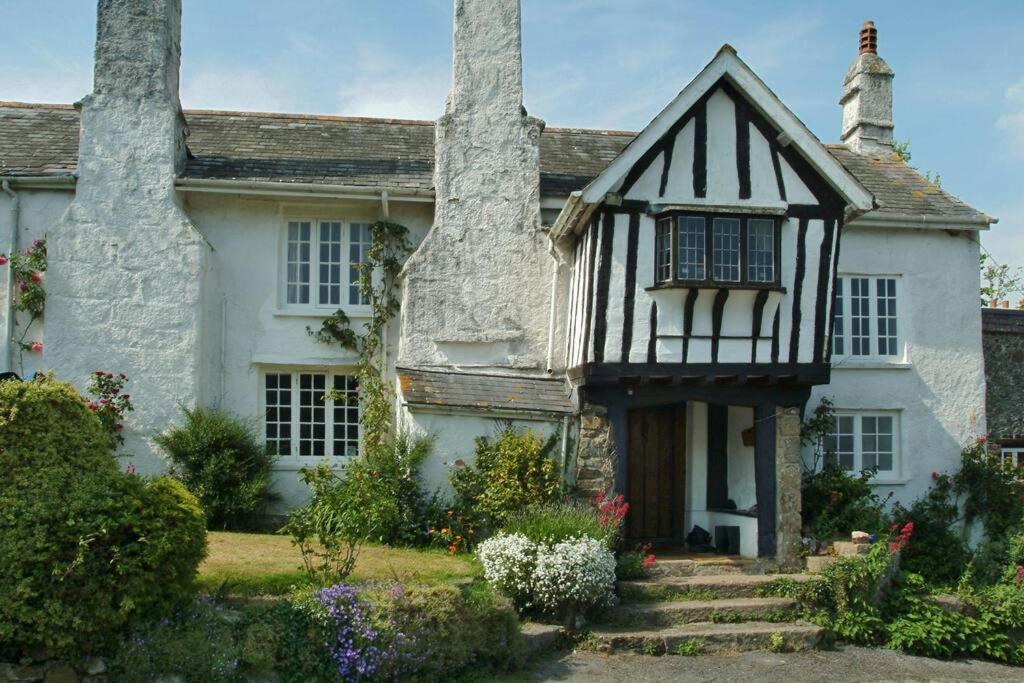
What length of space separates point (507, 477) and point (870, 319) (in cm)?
698

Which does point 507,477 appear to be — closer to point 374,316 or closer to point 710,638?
point 710,638

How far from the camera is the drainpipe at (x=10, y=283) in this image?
13000 mm

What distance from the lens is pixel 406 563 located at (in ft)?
34.9

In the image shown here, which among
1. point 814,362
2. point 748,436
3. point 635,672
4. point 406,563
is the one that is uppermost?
point 814,362

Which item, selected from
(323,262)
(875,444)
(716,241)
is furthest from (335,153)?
(875,444)

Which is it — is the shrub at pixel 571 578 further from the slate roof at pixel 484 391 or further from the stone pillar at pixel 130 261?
the stone pillar at pixel 130 261

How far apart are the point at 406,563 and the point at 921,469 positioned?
8849 mm

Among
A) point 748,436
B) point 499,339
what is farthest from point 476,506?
point 748,436

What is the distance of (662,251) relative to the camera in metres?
11.7

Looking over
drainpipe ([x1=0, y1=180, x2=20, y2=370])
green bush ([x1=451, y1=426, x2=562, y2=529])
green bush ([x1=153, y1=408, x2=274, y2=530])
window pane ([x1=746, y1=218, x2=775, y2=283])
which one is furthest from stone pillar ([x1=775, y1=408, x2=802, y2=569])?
drainpipe ([x1=0, y1=180, x2=20, y2=370])

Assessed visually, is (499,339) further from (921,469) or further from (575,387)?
(921,469)

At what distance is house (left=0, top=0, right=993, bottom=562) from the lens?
1178 centimetres

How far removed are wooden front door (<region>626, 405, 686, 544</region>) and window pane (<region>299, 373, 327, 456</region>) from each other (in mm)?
4678

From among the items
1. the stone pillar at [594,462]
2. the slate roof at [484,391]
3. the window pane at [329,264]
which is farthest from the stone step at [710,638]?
the window pane at [329,264]
